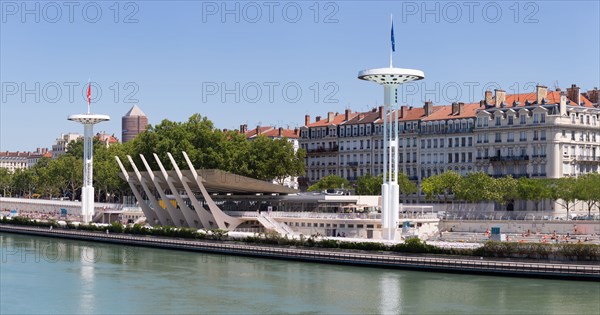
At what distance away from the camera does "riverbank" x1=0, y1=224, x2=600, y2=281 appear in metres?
51.6

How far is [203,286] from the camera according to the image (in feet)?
164

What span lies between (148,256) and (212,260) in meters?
6.24

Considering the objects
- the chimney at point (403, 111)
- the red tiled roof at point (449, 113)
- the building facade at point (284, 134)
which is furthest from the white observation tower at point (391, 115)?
the building facade at point (284, 134)

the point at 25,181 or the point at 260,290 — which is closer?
the point at 260,290

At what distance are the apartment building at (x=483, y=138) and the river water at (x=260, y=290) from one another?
3651cm

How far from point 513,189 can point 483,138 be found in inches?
549

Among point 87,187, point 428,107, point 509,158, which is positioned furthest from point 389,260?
point 87,187

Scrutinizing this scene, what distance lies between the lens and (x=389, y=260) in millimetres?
58031

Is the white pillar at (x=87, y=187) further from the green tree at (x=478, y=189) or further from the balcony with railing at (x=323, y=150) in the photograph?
the green tree at (x=478, y=189)

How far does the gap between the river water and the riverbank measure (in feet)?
2.91

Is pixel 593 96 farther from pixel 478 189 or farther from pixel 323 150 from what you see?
pixel 323 150

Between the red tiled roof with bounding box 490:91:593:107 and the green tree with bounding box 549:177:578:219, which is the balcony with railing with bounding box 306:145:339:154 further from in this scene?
the green tree with bounding box 549:177:578:219

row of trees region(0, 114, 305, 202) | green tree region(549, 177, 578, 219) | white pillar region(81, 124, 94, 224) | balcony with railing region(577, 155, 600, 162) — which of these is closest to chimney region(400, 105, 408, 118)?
row of trees region(0, 114, 305, 202)

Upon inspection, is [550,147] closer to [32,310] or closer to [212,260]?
[212,260]
